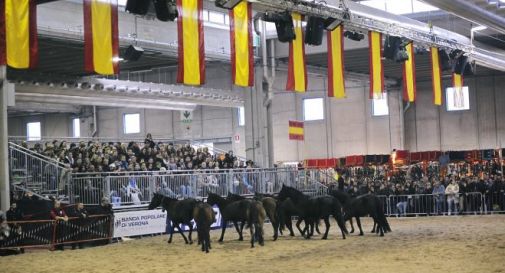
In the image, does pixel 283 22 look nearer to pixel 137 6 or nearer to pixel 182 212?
pixel 137 6

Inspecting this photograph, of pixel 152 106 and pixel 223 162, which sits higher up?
pixel 152 106

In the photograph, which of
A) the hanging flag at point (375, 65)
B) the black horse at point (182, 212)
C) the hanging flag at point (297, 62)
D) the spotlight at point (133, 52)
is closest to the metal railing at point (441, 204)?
the hanging flag at point (375, 65)

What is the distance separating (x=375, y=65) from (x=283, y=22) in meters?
4.26

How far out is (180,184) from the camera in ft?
79.8

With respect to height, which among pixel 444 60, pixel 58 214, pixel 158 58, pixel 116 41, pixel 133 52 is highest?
pixel 158 58

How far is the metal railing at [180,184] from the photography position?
70.8 feet

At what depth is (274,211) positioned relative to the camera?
19.5 m

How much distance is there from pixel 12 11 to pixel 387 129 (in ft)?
102

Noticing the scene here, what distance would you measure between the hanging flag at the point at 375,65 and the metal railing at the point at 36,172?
10.0 meters

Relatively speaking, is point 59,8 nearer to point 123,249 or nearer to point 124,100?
point 124,100

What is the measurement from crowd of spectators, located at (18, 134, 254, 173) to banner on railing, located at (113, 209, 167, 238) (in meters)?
1.89

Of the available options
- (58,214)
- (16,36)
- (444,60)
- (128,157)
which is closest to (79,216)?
(58,214)

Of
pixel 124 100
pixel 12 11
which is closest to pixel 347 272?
pixel 12 11

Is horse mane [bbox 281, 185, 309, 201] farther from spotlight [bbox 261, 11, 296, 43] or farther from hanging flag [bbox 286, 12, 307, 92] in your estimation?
spotlight [bbox 261, 11, 296, 43]
